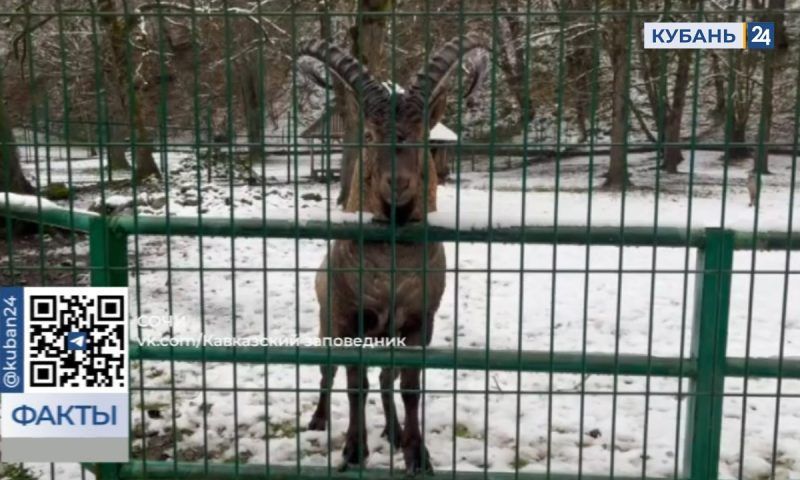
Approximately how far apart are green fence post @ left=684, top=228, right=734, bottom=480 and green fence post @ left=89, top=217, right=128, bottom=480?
281 centimetres

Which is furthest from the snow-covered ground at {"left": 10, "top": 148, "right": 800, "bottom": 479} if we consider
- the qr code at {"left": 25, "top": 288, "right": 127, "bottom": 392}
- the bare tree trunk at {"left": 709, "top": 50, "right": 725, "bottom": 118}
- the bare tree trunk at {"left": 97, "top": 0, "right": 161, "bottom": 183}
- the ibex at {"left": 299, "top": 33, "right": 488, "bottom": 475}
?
the bare tree trunk at {"left": 709, "top": 50, "right": 725, "bottom": 118}

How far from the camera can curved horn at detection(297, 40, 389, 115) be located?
4.67 meters

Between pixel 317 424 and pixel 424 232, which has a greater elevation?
pixel 424 232

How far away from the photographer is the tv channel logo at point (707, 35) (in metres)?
3.84

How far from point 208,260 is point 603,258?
5.41 m

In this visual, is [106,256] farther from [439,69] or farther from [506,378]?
[506,378]

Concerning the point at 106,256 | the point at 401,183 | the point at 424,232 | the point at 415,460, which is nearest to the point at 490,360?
the point at 424,232

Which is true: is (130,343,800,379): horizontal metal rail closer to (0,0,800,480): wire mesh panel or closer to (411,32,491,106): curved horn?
(0,0,800,480): wire mesh panel

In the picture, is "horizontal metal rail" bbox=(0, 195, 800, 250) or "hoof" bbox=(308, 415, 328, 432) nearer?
"horizontal metal rail" bbox=(0, 195, 800, 250)

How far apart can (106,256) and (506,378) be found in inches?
150

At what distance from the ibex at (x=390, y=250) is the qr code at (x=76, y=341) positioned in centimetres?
105

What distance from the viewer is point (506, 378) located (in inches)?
279

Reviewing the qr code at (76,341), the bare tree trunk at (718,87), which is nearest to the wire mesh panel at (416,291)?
the qr code at (76,341)

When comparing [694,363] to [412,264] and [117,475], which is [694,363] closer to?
[412,264]
